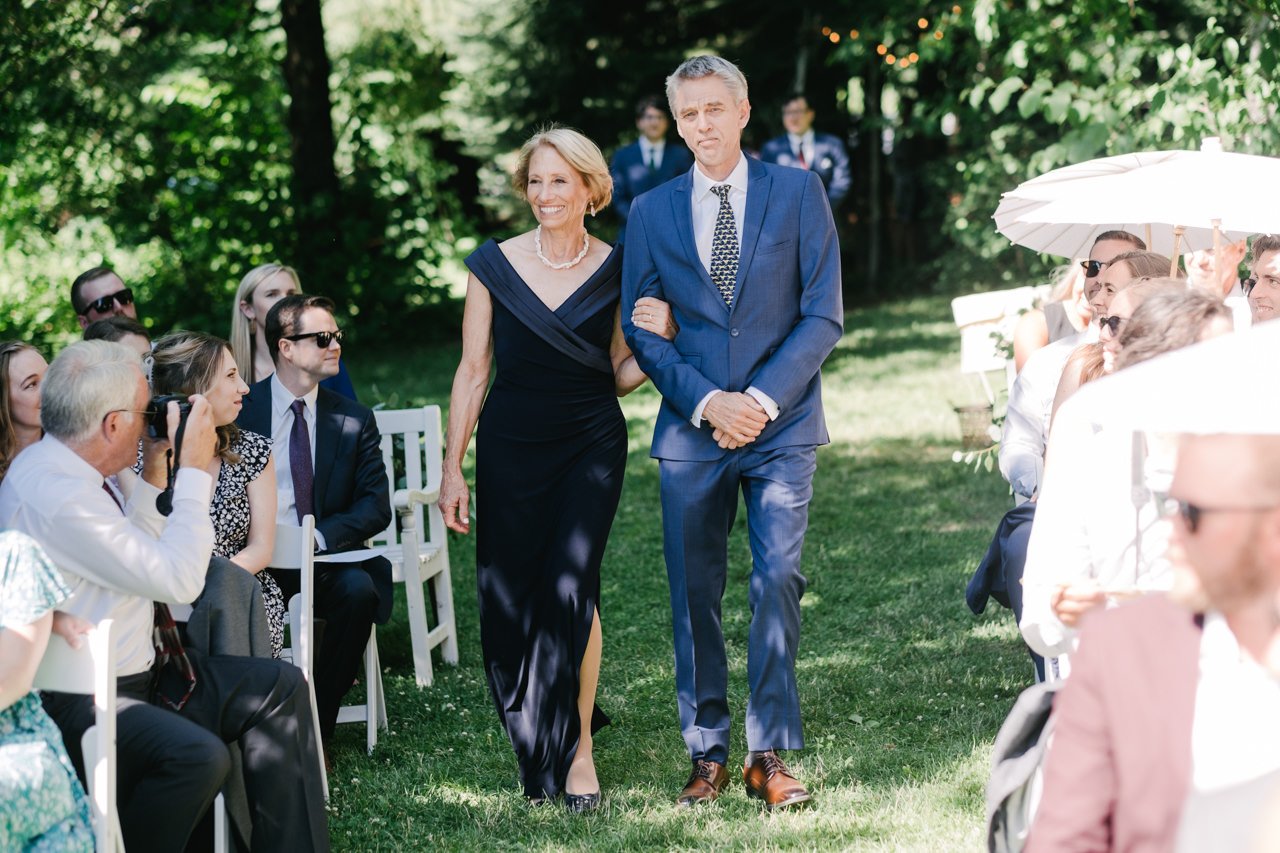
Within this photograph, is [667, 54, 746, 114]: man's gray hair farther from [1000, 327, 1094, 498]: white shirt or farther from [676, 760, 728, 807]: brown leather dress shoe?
[676, 760, 728, 807]: brown leather dress shoe

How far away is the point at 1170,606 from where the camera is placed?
2264 mm

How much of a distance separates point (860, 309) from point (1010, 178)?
3.10m

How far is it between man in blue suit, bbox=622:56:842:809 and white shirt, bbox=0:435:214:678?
1.47 metres

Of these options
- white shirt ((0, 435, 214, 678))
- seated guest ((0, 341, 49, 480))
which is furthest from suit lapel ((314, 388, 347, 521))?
white shirt ((0, 435, 214, 678))

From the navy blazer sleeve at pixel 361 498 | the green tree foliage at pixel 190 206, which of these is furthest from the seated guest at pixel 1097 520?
the green tree foliage at pixel 190 206

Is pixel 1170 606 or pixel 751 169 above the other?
pixel 751 169

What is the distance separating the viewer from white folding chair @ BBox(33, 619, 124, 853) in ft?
10.6

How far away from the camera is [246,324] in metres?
6.39

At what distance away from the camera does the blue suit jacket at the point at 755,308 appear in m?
4.44

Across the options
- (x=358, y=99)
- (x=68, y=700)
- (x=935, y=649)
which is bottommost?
(x=935, y=649)

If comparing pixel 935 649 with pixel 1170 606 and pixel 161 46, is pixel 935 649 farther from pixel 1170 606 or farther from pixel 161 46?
pixel 161 46

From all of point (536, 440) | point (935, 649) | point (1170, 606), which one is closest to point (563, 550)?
point (536, 440)

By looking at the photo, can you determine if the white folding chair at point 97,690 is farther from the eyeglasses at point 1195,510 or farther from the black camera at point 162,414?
the eyeglasses at point 1195,510

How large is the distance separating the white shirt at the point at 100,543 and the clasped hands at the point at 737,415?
1476mm
